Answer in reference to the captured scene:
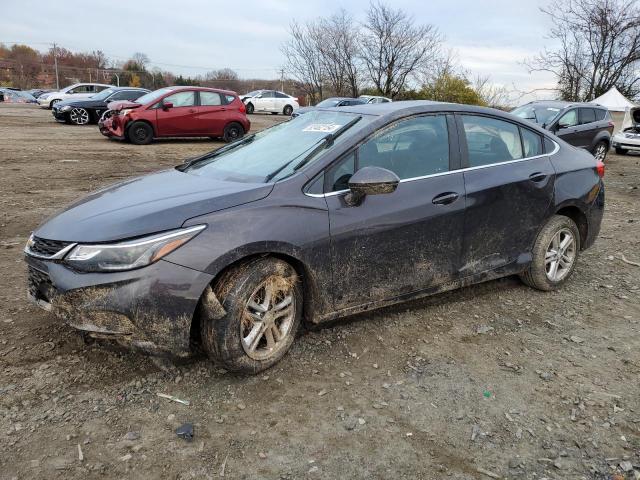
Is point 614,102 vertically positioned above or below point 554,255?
above

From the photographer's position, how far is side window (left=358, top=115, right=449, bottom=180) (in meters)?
3.49

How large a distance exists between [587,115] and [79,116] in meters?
16.7

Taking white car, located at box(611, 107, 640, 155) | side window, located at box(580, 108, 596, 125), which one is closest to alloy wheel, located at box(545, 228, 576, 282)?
side window, located at box(580, 108, 596, 125)

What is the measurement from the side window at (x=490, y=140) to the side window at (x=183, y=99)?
12.0 meters

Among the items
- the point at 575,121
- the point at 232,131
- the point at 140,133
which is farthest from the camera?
the point at 232,131

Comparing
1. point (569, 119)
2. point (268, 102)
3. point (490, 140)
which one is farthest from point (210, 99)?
point (268, 102)

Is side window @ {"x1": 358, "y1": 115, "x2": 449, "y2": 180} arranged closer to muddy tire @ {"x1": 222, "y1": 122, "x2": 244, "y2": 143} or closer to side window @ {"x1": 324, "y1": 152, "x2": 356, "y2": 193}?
side window @ {"x1": 324, "y1": 152, "x2": 356, "y2": 193}

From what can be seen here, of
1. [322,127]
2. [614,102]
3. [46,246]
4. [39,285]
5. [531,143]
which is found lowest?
[39,285]

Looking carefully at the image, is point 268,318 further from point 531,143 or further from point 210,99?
point 210,99

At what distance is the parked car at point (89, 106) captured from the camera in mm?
18969

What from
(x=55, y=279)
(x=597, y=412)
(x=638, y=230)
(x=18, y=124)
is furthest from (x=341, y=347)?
(x=18, y=124)

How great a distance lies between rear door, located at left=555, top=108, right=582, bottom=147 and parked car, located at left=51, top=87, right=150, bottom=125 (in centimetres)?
1374

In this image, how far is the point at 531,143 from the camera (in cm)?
439

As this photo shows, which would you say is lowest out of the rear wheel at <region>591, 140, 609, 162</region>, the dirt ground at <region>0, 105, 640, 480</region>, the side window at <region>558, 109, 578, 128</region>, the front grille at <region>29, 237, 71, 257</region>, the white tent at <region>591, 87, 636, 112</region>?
the dirt ground at <region>0, 105, 640, 480</region>
